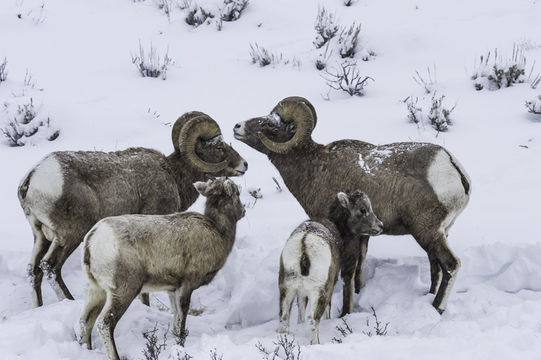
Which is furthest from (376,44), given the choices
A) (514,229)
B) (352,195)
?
(352,195)

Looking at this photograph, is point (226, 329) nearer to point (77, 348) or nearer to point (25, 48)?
point (77, 348)

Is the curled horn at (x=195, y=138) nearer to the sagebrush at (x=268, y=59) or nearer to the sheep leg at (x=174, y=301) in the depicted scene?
the sheep leg at (x=174, y=301)

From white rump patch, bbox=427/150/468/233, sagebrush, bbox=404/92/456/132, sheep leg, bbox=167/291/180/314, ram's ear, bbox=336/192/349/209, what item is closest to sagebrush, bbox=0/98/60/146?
sheep leg, bbox=167/291/180/314

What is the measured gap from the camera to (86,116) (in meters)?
11.8

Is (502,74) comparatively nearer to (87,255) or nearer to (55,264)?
(55,264)

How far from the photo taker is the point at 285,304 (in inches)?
233

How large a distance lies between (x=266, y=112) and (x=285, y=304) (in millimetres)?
6427

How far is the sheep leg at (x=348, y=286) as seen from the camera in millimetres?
6582

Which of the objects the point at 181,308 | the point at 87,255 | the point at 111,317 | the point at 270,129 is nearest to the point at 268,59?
the point at 270,129

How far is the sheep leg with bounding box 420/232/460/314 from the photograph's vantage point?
656cm

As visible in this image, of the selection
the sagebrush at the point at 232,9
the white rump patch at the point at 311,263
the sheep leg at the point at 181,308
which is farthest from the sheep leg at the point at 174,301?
the sagebrush at the point at 232,9

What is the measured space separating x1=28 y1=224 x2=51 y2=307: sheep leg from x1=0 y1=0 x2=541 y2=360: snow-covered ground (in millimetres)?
269

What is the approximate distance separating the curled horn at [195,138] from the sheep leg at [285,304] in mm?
2441

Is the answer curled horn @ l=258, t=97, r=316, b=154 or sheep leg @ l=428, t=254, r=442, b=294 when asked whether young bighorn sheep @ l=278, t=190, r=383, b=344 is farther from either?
curled horn @ l=258, t=97, r=316, b=154
